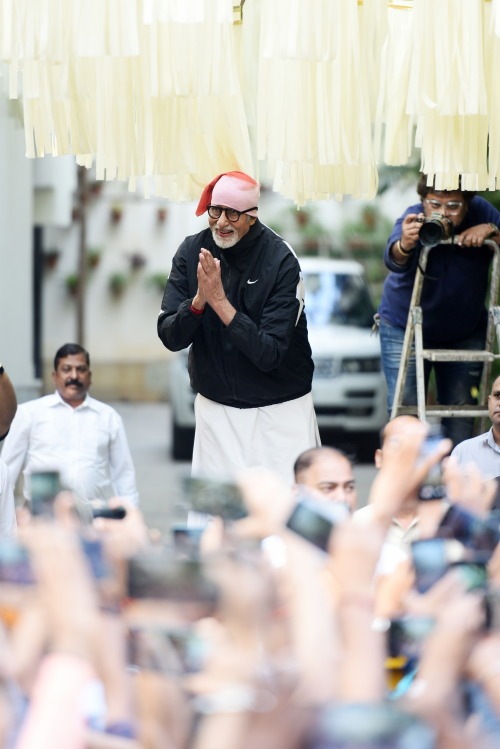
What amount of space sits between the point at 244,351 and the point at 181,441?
283 inches

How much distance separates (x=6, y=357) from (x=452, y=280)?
15.1ft

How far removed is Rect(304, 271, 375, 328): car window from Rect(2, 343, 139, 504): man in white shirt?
450 centimetres

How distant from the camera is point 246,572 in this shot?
2080 mm

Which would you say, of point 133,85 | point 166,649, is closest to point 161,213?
point 133,85

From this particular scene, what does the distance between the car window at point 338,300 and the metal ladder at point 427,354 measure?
17.6 ft

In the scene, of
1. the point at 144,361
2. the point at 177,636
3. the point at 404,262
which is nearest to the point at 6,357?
the point at 404,262

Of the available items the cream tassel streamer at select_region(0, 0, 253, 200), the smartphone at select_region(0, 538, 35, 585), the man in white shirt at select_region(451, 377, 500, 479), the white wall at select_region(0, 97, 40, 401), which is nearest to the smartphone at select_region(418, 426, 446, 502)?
the smartphone at select_region(0, 538, 35, 585)

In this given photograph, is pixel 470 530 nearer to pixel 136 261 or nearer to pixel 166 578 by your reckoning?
pixel 166 578

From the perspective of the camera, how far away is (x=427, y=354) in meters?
5.51

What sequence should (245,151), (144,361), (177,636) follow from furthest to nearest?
(144,361), (245,151), (177,636)

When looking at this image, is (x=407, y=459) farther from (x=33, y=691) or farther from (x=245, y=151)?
(x=245, y=151)

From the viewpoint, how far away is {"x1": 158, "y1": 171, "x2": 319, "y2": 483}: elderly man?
4926 mm

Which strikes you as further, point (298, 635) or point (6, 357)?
point (6, 357)

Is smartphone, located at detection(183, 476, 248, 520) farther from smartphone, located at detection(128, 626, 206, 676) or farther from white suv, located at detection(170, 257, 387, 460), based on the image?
white suv, located at detection(170, 257, 387, 460)
